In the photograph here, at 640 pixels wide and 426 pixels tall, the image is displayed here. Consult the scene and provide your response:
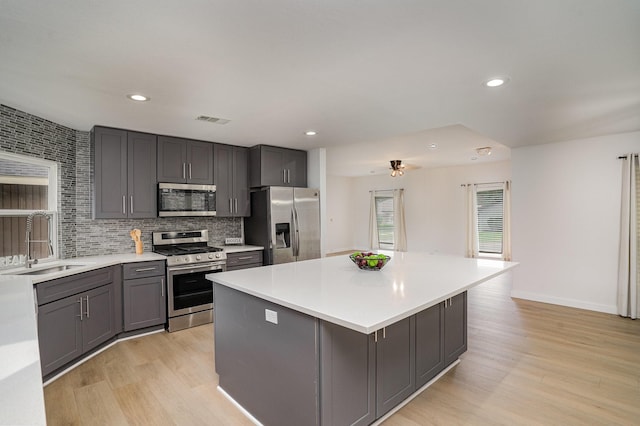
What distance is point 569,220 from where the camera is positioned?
4.55 meters

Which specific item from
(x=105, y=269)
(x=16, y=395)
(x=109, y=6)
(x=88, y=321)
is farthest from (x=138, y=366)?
(x=109, y=6)

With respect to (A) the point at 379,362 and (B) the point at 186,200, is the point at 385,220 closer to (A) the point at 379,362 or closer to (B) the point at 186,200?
(B) the point at 186,200

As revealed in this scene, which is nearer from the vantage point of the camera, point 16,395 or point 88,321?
point 16,395

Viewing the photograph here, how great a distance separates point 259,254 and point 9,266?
2.58 meters

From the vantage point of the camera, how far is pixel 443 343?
2.68 metres

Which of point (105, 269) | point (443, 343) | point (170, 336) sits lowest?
point (170, 336)

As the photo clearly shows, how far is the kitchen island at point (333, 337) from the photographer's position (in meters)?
1.72

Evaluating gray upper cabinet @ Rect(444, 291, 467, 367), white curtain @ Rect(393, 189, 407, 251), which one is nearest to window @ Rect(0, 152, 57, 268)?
gray upper cabinet @ Rect(444, 291, 467, 367)

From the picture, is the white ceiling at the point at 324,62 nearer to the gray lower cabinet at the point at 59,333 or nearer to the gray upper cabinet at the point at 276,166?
the gray upper cabinet at the point at 276,166

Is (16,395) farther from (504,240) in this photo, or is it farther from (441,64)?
(504,240)

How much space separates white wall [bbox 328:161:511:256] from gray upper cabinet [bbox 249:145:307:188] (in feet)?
16.1

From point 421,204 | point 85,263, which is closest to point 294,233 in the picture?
point 85,263

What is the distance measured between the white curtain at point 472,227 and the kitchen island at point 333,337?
18.8ft

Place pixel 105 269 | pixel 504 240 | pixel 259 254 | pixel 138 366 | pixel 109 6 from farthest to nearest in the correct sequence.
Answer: pixel 504 240 < pixel 259 254 < pixel 105 269 < pixel 138 366 < pixel 109 6
